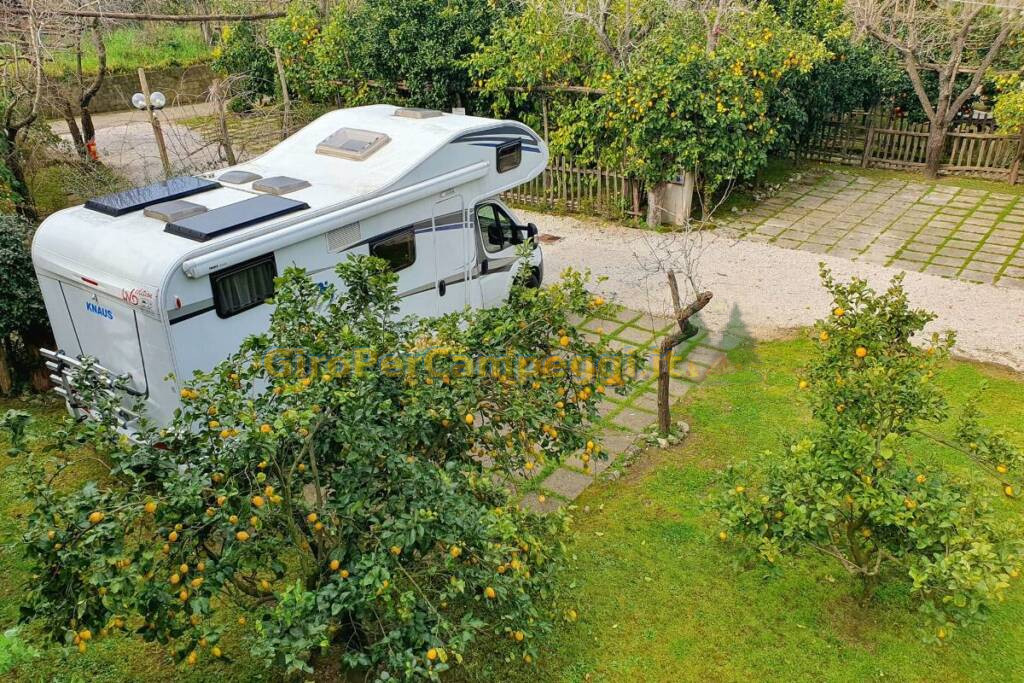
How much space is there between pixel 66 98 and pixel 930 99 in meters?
15.6

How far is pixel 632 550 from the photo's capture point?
656 centimetres

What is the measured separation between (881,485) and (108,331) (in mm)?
6064

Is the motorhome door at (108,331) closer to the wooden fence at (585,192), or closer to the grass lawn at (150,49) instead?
the wooden fence at (585,192)

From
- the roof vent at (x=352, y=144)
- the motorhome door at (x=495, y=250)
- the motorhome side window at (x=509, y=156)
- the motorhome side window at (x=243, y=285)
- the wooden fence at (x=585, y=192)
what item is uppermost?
the roof vent at (x=352, y=144)

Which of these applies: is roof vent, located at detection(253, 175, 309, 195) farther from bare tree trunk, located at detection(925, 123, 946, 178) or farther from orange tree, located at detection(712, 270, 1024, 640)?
bare tree trunk, located at detection(925, 123, 946, 178)

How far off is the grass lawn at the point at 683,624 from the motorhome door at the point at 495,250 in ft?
10.5

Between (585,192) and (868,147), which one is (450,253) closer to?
(585,192)

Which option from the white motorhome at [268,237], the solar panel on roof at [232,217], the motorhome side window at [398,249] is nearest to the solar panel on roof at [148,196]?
the white motorhome at [268,237]

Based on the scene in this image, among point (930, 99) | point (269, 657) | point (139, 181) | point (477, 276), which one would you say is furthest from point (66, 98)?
point (930, 99)

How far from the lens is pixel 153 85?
2247 cm

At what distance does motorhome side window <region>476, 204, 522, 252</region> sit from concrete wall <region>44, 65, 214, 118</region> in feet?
47.0

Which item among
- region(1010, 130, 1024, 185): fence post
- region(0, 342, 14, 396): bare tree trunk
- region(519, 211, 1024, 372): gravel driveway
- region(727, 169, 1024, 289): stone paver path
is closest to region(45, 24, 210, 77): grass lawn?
region(519, 211, 1024, 372): gravel driveway

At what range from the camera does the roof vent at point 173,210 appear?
720 cm

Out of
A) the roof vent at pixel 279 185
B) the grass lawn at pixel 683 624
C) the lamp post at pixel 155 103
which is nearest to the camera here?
the grass lawn at pixel 683 624
